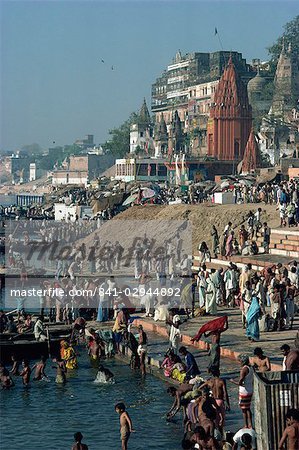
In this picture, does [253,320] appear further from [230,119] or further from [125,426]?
[230,119]

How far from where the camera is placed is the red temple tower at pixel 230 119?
239ft

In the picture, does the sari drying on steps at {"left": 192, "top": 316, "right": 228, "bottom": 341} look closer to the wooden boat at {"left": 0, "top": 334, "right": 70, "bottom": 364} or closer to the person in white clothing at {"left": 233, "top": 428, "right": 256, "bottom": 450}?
the wooden boat at {"left": 0, "top": 334, "right": 70, "bottom": 364}

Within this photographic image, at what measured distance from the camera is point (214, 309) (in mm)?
20016

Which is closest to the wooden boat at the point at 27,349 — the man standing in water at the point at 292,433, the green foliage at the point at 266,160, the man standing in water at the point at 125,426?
the man standing in water at the point at 125,426

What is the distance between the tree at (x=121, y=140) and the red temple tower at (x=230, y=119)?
4490cm

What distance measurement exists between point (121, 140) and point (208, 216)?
290ft

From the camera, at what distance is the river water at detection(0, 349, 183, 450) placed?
13227 mm

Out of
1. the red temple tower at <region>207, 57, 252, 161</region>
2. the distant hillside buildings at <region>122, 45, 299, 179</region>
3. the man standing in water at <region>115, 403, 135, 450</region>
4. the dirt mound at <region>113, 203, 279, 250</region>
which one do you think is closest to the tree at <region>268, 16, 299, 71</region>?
the distant hillside buildings at <region>122, 45, 299, 179</region>

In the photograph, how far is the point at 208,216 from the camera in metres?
34.5

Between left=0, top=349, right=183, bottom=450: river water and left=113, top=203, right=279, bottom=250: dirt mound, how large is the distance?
1352 centimetres

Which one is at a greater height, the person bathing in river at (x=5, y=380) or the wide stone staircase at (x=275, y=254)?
the wide stone staircase at (x=275, y=254)

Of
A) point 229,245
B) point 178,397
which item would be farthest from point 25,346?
point 229,245

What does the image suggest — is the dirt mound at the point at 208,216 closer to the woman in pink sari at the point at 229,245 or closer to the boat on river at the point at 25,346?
the woman in pink sari at the point at 229,245

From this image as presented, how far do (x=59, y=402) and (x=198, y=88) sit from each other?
96.9m
